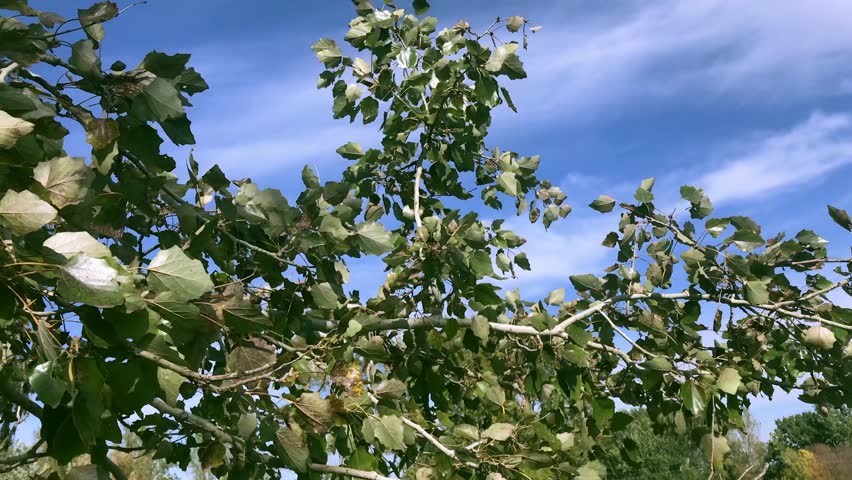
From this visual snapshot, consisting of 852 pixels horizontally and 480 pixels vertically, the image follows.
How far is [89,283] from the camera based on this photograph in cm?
111

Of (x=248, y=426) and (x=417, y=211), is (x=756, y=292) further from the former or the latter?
(x=248, y=426)

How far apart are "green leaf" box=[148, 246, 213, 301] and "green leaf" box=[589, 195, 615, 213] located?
235 centimetres

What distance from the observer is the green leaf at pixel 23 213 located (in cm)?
117

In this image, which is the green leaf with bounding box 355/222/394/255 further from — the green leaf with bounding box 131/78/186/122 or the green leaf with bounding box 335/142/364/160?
the green leaf with bounding box 335/142/364/160

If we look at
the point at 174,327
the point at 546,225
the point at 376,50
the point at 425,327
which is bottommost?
the point at 174,327

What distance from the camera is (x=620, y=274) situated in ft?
10.5

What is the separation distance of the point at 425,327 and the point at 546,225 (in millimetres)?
1729

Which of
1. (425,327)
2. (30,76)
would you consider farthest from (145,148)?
(425,327)

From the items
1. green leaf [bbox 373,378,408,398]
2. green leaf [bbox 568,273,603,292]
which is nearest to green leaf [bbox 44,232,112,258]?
green leaf [bbox 373,378,408,398]

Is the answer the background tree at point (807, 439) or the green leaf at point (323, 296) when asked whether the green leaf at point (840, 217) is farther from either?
the background tree at point (807, 439)

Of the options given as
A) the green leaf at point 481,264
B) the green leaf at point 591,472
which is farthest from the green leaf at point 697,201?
the green leaf at point 591,472

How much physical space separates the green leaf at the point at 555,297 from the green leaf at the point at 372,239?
1.49m

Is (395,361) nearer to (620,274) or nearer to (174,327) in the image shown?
(620,274)

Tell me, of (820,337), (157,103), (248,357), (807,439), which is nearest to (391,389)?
(248,357)
